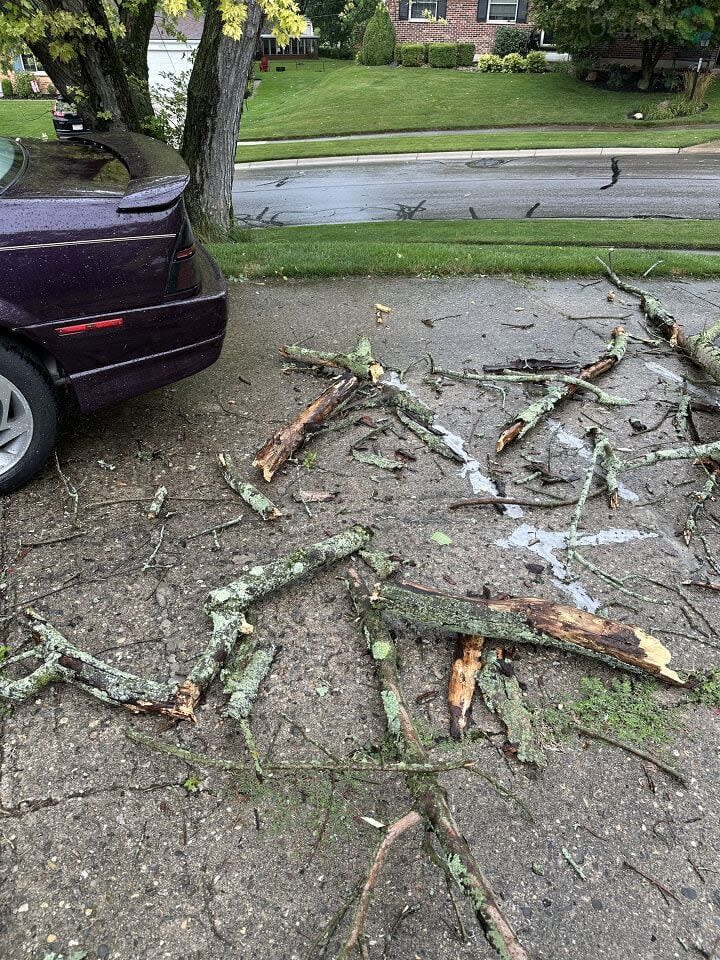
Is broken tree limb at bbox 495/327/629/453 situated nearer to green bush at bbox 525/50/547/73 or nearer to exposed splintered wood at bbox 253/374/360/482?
exposed splintered wood at bbox 253/374/360/482

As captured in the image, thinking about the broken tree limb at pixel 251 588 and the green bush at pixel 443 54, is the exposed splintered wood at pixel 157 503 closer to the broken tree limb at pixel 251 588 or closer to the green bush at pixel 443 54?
the broken tree limb at pixel 251 588

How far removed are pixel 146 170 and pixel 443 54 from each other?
30.8 meters

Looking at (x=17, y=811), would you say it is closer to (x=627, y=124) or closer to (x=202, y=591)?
(x=202, y=591)

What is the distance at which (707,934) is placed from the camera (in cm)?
193

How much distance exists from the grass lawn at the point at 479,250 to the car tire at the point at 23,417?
3989mm

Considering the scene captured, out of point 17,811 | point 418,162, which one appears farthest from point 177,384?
point 418,162

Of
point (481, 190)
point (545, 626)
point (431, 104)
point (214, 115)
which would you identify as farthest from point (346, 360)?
point (431, 104)

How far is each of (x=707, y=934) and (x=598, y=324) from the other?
17.1ft

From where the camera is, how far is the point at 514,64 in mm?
27438

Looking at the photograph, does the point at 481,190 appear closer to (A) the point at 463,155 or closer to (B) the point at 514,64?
(A) the point at 463,155

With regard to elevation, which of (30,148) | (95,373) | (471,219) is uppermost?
(30,148)

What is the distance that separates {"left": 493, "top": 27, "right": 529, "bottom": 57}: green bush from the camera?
92.3 feet

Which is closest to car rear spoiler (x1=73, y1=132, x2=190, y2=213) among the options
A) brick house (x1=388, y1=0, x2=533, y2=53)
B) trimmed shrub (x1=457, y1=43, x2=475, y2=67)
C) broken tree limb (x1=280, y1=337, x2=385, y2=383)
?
broken tree limb (x1=280, y1=337, x2=385, y2=383)

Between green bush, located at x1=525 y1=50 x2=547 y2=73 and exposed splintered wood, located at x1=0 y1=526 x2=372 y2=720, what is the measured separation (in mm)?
30972
